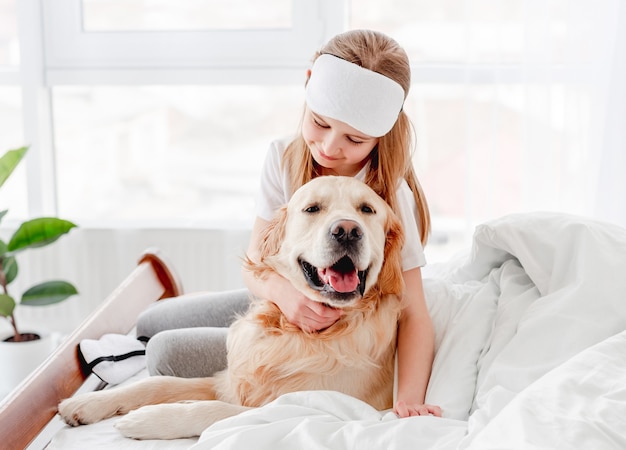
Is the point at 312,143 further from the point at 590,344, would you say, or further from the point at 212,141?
the point at 212,141

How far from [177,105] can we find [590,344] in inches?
93.0

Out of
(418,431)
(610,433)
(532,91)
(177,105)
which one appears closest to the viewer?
(610,433)

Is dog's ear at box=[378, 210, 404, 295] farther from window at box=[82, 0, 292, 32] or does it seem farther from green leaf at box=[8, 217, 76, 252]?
window at box=[82, 0, 292, 32]

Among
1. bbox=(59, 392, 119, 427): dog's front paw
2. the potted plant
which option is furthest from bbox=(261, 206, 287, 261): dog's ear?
the potted plant

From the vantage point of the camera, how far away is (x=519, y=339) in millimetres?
1437

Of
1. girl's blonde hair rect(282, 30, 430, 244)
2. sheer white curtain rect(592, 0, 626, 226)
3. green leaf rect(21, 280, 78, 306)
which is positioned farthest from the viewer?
sheer white curtain rect(592, 0, 626, 226)

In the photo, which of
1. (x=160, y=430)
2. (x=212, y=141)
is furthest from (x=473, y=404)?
(x=212, y=141)

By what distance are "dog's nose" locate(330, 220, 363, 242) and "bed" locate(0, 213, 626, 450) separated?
298 mm

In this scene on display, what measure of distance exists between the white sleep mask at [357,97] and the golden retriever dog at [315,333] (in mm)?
144

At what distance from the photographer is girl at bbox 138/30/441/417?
4.92 feet

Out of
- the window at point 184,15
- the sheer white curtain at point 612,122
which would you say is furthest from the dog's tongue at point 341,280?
the window at point 184,15

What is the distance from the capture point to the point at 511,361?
140cm

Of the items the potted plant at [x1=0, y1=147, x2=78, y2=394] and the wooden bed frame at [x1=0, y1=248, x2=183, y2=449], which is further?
the potted plant at [x1=0, y1=147, x2=78, y2=394]

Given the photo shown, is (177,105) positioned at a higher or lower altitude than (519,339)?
higher
